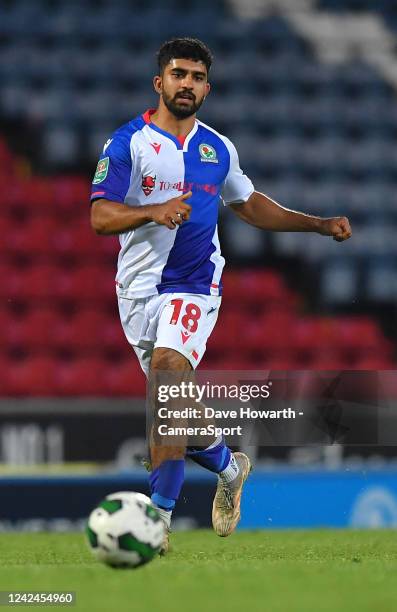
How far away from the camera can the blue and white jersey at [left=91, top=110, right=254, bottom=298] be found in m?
5.38

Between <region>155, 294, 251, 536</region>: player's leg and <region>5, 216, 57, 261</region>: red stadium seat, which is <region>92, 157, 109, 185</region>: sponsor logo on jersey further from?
<region>5, 216, 57, 261</region>: red stadium seat

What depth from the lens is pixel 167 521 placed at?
5.21 meters

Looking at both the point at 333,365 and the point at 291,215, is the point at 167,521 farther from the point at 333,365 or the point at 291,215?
the point at 333,365

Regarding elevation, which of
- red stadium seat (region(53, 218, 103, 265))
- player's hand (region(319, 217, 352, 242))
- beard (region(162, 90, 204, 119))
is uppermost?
beard (region(162, 90, 204, 119))

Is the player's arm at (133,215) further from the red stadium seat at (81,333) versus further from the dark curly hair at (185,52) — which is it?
the red stadium seat at (81,333)

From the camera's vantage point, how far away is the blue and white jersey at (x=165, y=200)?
538cm

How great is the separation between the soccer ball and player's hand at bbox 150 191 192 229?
1.07 meters

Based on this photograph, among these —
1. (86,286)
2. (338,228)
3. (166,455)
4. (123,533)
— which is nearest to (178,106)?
(338,228)

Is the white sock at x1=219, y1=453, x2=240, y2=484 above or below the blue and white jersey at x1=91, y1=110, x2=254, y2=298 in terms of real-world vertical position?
below

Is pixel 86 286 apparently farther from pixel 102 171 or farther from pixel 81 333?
pixel 102 171

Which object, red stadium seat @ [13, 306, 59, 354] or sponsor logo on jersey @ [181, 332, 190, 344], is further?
red stadium seat @ [13, 306, 59, 354]

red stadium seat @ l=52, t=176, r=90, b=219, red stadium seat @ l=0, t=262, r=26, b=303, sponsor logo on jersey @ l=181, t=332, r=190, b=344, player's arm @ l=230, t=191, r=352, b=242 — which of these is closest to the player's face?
player's arm @ l=230, t=191, r=352, b=242

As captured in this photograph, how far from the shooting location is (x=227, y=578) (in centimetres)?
409

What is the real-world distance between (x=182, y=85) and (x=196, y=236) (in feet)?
2.09
